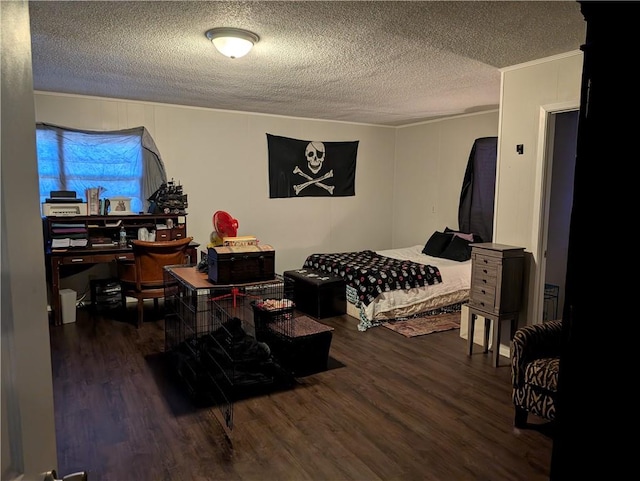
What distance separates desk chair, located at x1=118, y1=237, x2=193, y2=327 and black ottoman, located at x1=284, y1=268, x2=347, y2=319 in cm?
126

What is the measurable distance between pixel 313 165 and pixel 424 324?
10.1 ft

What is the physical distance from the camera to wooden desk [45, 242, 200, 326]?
4457mm

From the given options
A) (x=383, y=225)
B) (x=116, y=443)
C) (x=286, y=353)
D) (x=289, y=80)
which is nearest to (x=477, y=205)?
(x=383, y=225)

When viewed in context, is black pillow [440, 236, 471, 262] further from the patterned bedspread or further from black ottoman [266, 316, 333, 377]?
black ottoman [266, 316, 333, 377]

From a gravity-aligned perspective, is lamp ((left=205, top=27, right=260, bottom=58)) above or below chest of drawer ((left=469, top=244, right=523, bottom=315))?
above

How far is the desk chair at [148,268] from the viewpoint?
4430mm

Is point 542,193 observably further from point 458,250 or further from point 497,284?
point 458,250

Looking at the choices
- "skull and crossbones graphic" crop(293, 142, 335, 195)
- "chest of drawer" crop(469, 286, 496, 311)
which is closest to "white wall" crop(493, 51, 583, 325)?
"chest of drawer" crop(469, 286, 496, 311)

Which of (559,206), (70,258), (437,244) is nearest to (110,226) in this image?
(70,258)

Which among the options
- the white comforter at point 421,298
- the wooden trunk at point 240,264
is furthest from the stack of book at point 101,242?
the white comforter at point 421,298

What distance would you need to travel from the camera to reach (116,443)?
253 centimetres

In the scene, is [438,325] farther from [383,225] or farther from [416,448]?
[383,225]

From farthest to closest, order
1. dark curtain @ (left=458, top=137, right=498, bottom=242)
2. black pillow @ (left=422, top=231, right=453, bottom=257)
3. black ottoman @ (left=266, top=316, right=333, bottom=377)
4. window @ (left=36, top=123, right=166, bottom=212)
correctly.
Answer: black pillow @ (left=422, top=231, right=453, bottom=257) → dark curtain @ (left=458, top=137, right=498, bottom=242) → window @ (left=36, top=123, right=166, bottom=212) → black ottoman @ (left=266, top=316, right=333, bottom=377)

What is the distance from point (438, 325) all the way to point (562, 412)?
3566 mm
